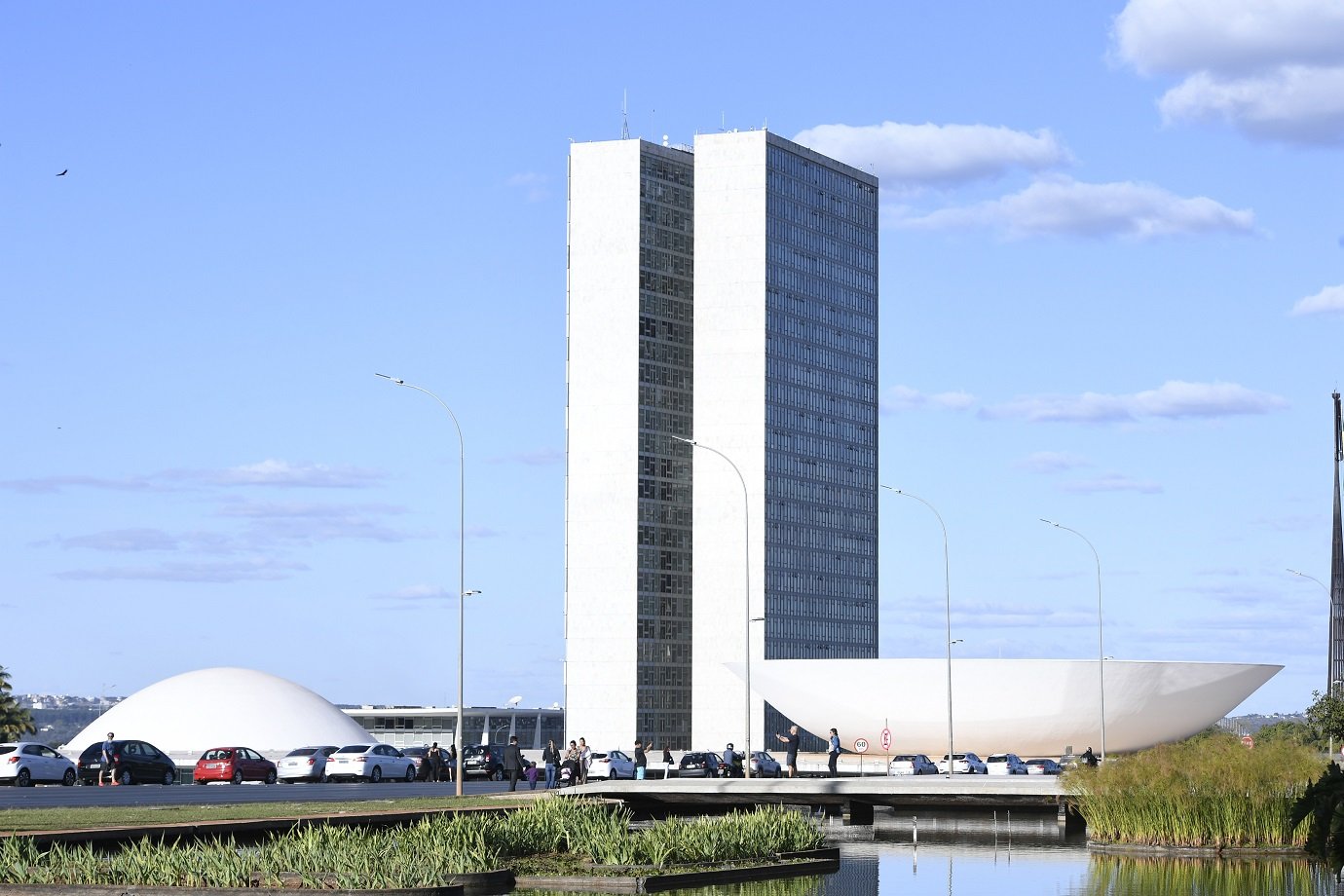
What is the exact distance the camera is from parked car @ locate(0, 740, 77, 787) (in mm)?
62281

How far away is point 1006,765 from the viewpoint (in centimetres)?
8594

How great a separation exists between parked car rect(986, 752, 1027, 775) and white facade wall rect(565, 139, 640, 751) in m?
59.3

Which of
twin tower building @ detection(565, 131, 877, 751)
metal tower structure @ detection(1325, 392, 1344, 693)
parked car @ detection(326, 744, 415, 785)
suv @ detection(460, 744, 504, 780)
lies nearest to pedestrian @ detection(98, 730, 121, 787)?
parked car @ detection(326, 744, 415, 785)

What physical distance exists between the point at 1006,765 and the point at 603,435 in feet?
212

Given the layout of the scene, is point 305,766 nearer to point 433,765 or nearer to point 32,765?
point 433,765

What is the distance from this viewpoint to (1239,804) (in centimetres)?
3319

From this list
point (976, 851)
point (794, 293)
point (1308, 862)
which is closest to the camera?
point (1308, 862)

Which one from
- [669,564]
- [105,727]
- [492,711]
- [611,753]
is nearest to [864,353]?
[669,564]

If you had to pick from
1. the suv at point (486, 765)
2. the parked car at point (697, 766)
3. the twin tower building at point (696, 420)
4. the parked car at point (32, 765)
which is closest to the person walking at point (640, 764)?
the parked car at point (697, 766)

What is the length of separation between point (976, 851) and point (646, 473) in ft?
367

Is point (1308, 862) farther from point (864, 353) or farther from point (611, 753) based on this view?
point (864, 353)

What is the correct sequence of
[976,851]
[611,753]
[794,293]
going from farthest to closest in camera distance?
[794,293]
[611,753]
[976,851]

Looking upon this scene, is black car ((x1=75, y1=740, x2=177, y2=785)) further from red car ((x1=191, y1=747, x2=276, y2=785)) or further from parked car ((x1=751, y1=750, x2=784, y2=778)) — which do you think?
parked car ((x1=751, y1=750, x2=784, y2=778))

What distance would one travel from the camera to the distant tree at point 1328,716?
8425 cm
